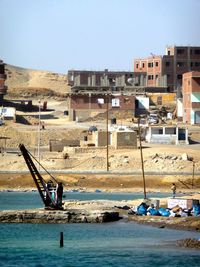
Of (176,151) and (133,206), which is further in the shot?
(176,151)

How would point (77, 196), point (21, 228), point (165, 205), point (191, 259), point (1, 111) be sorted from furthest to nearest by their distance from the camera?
point (1, 111)
point (77, 196)
point (165, 205)
point (21, 228)
point (191, 259)

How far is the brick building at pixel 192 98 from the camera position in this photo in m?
123

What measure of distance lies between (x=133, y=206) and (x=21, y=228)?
39.2 feet

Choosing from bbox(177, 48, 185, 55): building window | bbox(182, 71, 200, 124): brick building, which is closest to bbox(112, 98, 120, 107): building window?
bbox(182, 71, 200, 124): brick building

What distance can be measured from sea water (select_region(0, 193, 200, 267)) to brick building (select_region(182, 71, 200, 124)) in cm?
5390

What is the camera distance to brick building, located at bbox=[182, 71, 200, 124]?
123 m

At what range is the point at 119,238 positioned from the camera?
64.0 m

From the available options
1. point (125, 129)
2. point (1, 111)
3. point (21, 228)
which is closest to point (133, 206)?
point (21, 228)

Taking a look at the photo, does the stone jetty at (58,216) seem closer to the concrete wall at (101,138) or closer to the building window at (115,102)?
the concrete wall at (101,138)

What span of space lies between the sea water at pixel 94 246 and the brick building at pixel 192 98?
5390 centimetres

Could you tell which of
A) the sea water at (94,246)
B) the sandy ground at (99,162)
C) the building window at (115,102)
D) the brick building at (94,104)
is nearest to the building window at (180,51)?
the brick building at (94,104)

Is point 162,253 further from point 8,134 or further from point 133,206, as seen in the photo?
point 8,134

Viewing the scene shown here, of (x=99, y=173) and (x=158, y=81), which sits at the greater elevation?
(x=158, y=81)

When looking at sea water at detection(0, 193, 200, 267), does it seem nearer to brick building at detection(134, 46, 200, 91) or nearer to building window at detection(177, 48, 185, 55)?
brick building at detection(134, 46, 200, 91)
